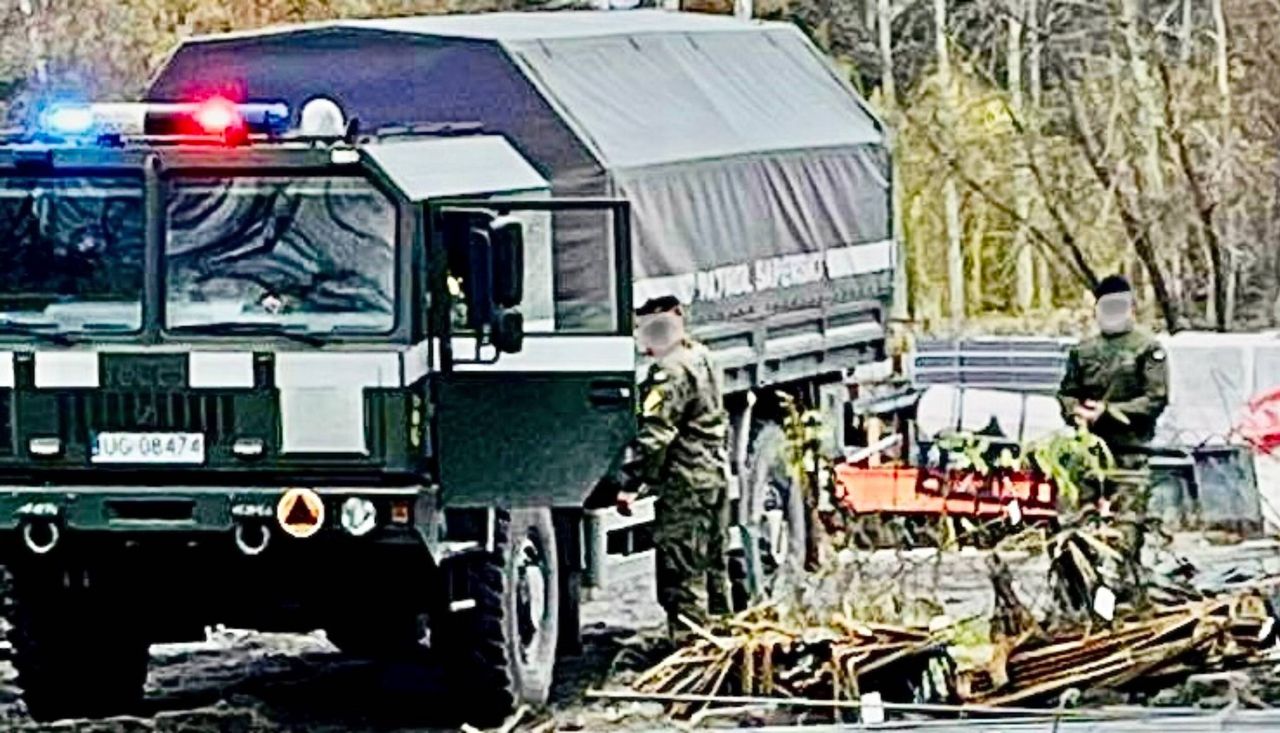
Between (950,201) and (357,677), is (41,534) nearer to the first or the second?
(357,677)

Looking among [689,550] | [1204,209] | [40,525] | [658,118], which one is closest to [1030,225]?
[1204,209]

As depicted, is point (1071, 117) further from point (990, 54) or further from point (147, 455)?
point (147, 455)

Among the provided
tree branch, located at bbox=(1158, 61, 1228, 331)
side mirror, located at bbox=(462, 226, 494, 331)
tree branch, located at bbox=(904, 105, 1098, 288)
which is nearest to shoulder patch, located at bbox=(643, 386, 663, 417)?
side mirror, located at bbox=(462, 226, 494, 331)

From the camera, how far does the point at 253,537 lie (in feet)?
39.6

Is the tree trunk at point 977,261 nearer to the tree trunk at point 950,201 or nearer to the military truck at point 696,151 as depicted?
the tree trunk at point 950,201

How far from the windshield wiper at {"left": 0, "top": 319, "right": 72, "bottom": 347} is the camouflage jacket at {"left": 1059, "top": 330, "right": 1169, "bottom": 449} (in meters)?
4.64

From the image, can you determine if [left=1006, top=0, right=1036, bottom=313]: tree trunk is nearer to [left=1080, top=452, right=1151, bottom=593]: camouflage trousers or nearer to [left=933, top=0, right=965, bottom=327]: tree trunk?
[left=933, top=0, right=965, bottom=327]: tree trunk

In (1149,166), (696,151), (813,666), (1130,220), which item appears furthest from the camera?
(1149,166)

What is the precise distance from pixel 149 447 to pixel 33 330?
2.04 ft

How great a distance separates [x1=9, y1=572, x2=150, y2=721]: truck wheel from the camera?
12.8 metres

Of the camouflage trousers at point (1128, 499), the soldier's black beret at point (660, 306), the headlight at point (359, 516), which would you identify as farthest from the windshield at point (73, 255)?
the camouflage trousers at point (1128, 499)

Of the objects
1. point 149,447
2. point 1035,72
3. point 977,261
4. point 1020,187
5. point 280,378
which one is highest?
point 1035,72

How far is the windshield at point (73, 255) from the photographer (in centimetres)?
1223

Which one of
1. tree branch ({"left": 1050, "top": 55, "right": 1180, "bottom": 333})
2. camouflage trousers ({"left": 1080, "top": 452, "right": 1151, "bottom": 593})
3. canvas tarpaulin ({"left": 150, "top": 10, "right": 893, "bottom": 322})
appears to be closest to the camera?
camouflage trousers ({"left": 1080, "top": 452, "right": 1151, "bottom": 593})
